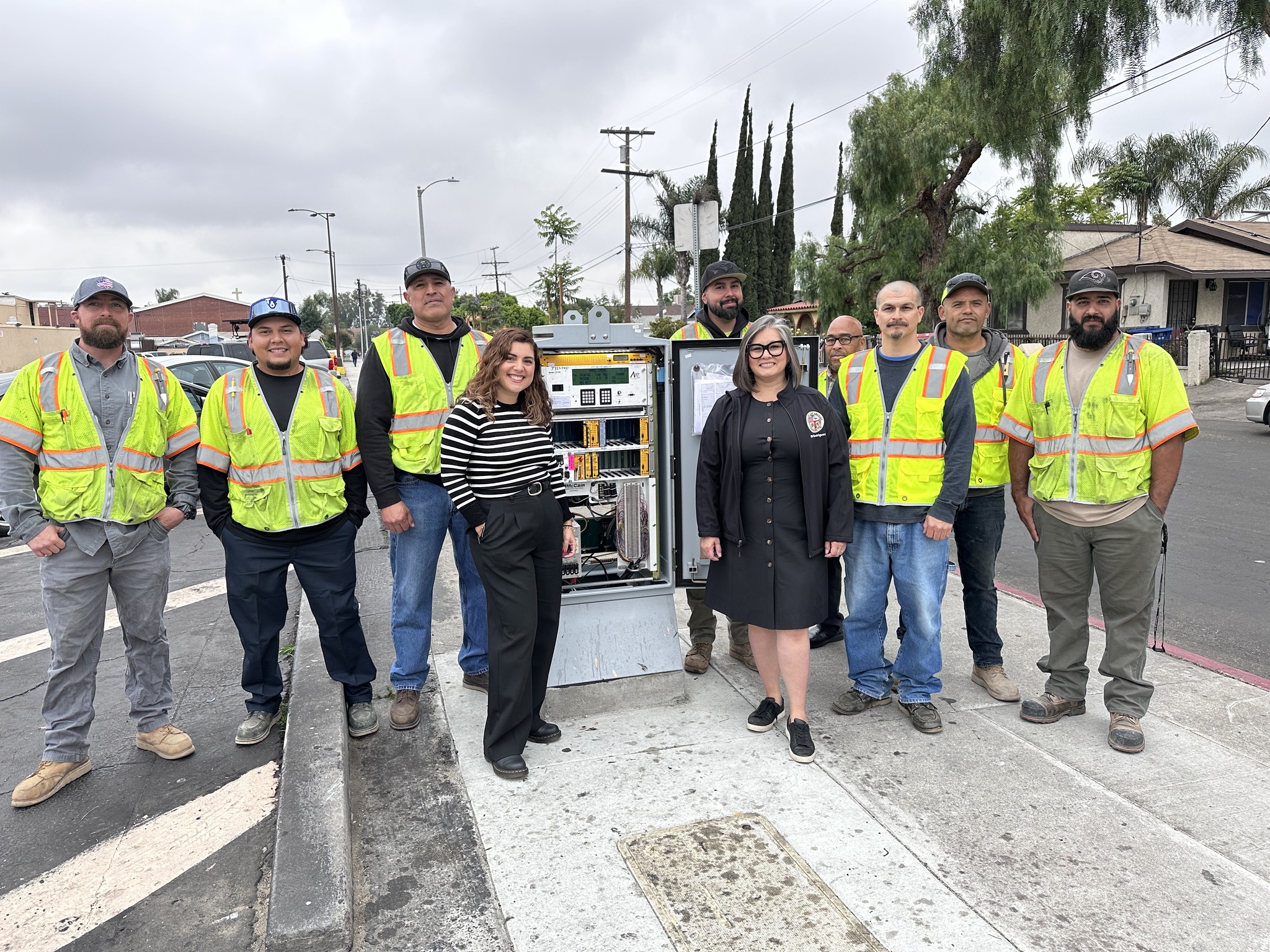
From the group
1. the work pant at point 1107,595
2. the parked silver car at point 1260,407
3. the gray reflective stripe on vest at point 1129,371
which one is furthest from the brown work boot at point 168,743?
the parked silver car at point 1260,407

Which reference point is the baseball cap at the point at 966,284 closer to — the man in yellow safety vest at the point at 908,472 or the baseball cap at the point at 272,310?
the man in yellow safety vest at the point at 908,472

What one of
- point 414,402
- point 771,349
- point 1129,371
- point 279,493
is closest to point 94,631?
point 279,493

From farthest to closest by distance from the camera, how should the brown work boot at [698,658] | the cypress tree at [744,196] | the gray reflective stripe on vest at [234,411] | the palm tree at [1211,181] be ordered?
the cypress tree at [744,196] → the palm tree at [1211,181] → the brown work boot at [698,658] → the gray reflective stripe on vest at [234,411]

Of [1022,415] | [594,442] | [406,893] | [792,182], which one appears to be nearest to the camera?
[406,893]

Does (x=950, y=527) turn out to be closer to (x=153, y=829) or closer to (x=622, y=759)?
(x=622, y=759)

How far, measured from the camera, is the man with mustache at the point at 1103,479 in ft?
12.2

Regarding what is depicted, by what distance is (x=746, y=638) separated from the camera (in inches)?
190

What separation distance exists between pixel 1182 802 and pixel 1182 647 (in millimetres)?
2099

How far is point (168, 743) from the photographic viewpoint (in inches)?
154

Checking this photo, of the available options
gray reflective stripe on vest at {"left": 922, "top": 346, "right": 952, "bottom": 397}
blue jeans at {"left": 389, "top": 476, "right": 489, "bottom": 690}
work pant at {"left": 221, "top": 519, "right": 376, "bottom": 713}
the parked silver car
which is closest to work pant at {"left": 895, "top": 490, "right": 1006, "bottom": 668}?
gray reflective stripe on vest at {"left": 922, "top": 346, "right": 952, "bottom": 397}

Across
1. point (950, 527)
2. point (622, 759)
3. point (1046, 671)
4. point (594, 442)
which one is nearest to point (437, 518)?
point (594, 442)

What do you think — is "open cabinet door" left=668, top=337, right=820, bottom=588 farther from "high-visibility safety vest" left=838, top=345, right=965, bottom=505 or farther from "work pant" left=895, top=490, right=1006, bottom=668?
"work pant" left=895, top=490, right=1006, bottom=668

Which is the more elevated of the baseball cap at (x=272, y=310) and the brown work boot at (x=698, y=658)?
the baseball cap at (x=272, y=310)

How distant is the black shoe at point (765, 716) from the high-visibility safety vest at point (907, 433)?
3.39 ft
